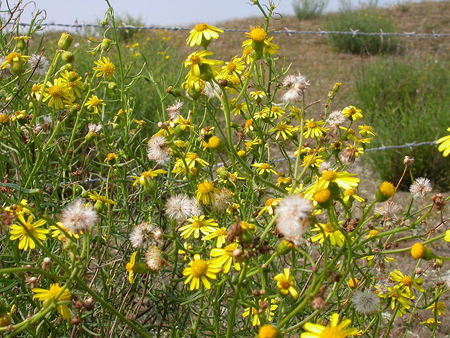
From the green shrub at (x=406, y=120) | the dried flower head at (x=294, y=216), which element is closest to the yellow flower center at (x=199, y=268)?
the dried flower head at (x=294, y=216)

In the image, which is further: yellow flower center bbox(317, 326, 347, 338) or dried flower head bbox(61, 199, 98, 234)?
dried flower head bbox(61, 199, 98, 234)

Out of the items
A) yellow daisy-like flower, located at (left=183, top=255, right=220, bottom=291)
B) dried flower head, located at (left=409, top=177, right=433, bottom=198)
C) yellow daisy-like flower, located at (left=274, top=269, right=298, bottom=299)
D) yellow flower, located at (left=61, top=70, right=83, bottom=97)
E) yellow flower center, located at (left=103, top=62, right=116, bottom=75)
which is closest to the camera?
yellow daisy-like flower, located at (left=274, top=269, right=298, bottom=299)

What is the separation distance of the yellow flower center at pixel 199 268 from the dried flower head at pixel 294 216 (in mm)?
265

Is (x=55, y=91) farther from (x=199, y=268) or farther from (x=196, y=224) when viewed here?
(x=199, y=268)

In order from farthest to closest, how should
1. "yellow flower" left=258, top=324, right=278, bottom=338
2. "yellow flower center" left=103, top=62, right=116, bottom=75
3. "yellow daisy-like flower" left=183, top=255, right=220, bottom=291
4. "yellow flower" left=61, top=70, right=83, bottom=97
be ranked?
"yellow flower center" left=103, top=62, right=116, bottom=75 → "yellow flower" left=61, top=70, right=83, bottom=97 → "yellow daisy-like flower" left=183, top=255, right=220, bottom=291 → "yellow flower" left=258, top=324, right=278, bottom=338

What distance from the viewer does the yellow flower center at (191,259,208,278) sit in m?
0.95

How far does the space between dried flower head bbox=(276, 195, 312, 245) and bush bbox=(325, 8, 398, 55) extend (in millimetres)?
8134

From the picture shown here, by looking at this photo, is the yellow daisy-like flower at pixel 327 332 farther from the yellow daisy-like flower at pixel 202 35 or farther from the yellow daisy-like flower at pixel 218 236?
the yellow daisy-like flower at pixel 202 35

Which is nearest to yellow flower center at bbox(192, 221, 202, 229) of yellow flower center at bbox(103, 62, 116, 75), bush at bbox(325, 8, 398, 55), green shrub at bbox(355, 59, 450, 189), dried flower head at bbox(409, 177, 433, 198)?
dried flower head at bbox(409, 177, 433, 198)

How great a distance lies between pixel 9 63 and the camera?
4.31ft

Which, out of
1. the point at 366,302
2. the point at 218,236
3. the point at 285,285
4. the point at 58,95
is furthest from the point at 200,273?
the point at 58,95

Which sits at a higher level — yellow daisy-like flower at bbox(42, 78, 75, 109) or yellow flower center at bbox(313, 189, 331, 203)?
yellow daisy-like flower at bbox(42, 78, 75, 109)

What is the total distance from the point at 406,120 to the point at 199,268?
3.70 metres

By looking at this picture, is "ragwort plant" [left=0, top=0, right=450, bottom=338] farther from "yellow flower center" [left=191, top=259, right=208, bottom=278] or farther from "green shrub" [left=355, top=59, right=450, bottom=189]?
"green shrub" [left=355, top=59, right=450, bottom=189]
